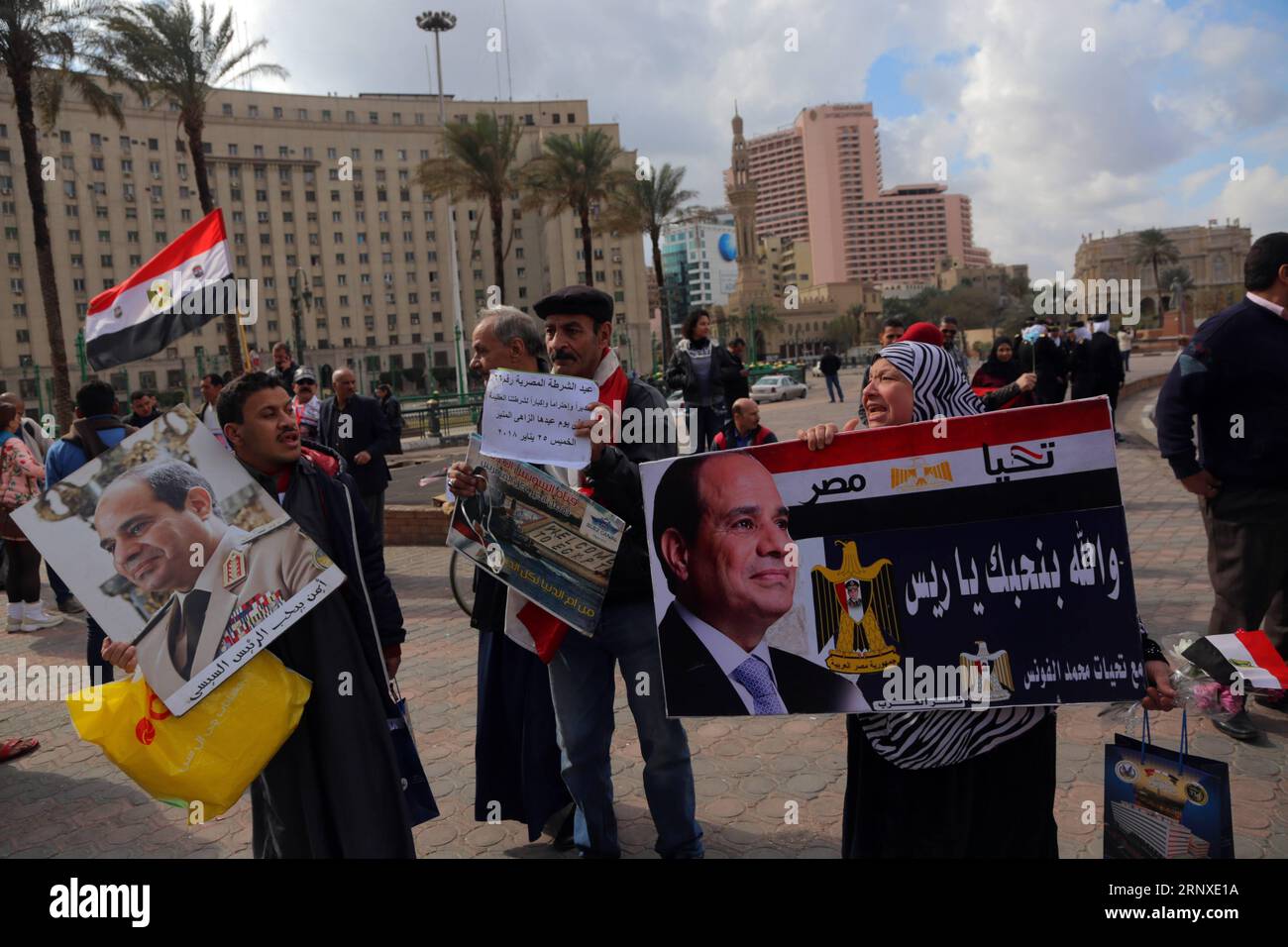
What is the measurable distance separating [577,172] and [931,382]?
124ft

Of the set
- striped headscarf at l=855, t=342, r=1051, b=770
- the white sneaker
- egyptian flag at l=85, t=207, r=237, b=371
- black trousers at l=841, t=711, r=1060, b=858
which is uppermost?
egyptian flag at l=85, t=207, r=237, b=371

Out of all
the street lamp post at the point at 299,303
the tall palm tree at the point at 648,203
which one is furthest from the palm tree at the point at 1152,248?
the street lamp post at the point at 299,303

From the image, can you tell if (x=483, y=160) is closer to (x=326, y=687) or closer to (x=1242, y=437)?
(x=1242, y=437)

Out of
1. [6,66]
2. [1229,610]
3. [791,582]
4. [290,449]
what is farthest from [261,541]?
[6,66]

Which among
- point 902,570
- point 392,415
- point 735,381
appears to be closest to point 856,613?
point 902,570

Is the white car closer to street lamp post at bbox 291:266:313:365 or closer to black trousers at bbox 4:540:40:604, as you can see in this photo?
street lamp post at bbox 291:266:313:365

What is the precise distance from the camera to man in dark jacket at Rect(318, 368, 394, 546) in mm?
8391

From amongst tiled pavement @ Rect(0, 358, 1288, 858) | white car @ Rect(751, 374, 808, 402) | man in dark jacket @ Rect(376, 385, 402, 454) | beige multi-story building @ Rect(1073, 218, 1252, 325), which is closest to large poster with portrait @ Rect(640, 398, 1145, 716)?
tiled pavement @ Rect(0, 358, 1288, 858)

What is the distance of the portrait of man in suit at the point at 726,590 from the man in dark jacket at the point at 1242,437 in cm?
252

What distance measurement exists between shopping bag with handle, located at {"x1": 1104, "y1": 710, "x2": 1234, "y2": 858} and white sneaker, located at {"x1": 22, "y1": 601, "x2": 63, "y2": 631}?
878 centimetres

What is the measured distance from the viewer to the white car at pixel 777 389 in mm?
39406

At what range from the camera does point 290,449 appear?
3.04 meters

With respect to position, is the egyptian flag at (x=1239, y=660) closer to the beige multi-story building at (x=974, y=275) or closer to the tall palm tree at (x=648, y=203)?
the tall palm tree at (x=648, y=203)

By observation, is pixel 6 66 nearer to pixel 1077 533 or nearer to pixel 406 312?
pixel 1077 533
